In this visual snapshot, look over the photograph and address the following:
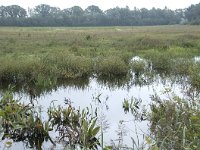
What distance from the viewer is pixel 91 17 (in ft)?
324

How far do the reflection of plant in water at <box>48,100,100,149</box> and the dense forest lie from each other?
7084 cm

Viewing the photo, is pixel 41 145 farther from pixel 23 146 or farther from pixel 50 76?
pixel 50 76

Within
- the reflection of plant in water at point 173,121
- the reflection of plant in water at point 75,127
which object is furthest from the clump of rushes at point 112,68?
the reflection of plant in water at point 75,127

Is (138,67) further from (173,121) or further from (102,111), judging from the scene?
(173,121)

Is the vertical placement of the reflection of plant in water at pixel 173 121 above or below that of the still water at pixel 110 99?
above

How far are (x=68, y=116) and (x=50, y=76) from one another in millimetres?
6127

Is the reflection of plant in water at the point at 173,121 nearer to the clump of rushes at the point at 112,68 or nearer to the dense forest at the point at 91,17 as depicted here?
the clump of rushes at the point at 112,68

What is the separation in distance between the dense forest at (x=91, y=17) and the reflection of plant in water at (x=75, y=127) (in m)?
70.8

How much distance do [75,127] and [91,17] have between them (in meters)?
92.4

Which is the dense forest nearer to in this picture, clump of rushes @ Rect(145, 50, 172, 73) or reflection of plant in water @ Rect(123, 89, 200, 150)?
clump of rushes @ Rect(145, 50, 172, 73)

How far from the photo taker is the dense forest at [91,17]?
292 ft

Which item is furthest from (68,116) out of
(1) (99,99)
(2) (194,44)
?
(2) (194,44)

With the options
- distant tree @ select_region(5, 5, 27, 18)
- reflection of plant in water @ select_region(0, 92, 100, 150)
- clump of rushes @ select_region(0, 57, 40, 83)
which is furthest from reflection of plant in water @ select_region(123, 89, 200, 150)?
distant tree @ select_region(5, 5, 27, 18)

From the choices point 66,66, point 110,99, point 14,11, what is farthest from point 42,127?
point 14,11
